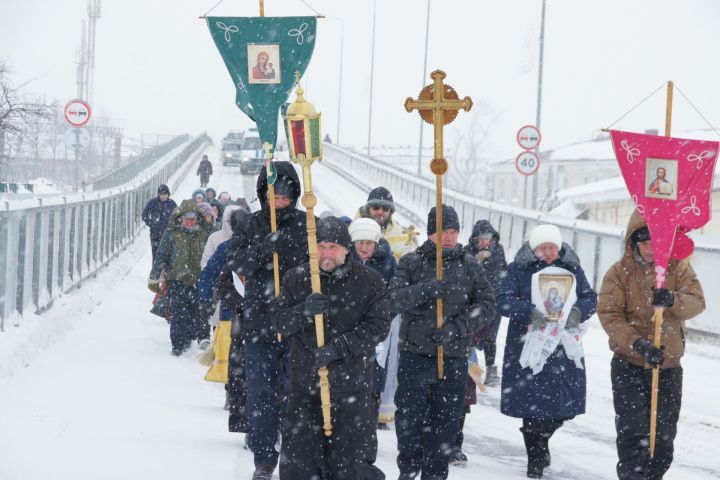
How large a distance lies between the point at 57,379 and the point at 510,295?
14.4 ft

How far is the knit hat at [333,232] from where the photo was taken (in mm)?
6215

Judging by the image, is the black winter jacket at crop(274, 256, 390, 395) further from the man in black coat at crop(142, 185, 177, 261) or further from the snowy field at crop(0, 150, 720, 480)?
the man in black coat at crop(142, 185, 177, 261)

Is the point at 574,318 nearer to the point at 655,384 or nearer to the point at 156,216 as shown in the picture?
the point at 655,384

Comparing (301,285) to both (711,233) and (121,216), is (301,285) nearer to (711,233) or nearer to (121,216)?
(121,216)

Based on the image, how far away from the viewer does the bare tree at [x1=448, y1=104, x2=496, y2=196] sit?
420 feet

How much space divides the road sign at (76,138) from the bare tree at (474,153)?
105133 mm

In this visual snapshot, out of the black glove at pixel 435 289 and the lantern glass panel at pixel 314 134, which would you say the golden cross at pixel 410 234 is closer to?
the black glove at pixel 435 289

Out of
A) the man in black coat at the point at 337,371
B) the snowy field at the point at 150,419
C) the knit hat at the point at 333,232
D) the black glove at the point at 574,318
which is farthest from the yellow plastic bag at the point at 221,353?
the knit hat at the point at 333,232

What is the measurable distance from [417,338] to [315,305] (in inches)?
65.3

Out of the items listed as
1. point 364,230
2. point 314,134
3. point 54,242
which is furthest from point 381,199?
point 54,242

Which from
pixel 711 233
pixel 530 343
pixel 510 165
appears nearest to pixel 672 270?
pixel 530 343

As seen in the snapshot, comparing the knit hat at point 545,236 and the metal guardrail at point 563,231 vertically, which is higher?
the knit hat at point 545,236

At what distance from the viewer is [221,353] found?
32.8ft

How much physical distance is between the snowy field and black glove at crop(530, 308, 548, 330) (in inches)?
42.7
